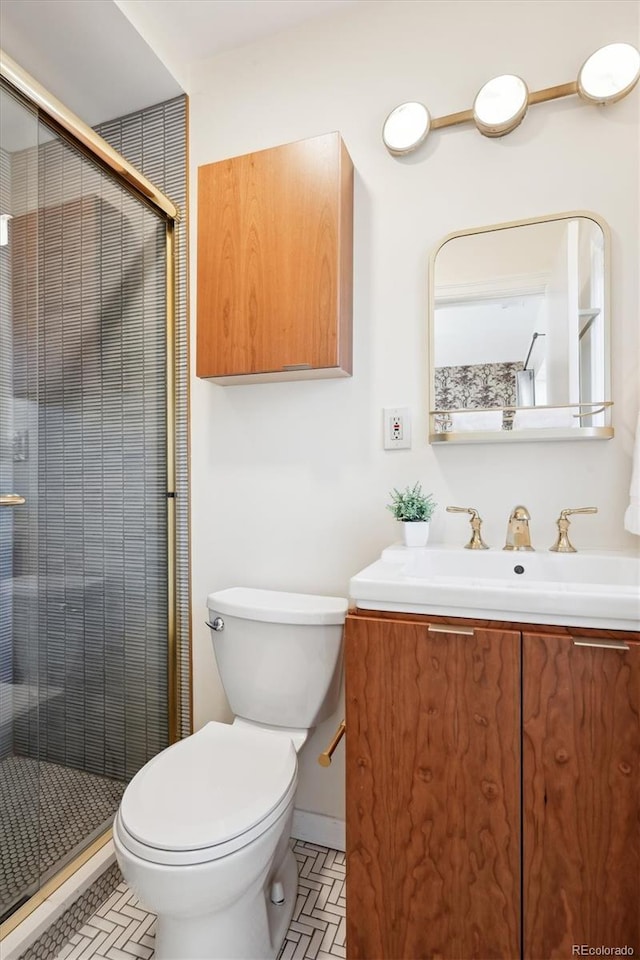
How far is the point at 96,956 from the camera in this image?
1151 mm

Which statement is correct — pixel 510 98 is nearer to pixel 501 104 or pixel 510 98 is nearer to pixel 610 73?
pixel 501 104

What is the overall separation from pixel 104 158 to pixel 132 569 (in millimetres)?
1307

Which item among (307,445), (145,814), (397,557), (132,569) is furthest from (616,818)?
(132,569)

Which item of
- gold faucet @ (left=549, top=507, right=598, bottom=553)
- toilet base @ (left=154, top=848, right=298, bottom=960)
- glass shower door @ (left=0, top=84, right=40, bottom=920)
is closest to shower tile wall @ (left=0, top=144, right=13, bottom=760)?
glass shower door @ (left=0, top=84, right=40, bottom=920)

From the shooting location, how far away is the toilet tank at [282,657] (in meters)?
1.32

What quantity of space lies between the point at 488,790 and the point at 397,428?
921 millimetres

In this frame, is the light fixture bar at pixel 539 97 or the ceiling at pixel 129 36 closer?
the light fixture bar at pixel 539 97

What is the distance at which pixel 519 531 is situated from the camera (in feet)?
4.25

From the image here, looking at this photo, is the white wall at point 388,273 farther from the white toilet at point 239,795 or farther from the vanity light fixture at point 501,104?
the white toilet at point 239,795

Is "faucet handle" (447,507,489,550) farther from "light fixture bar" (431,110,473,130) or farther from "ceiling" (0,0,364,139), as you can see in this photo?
"ceiling" (0,0,364,139)

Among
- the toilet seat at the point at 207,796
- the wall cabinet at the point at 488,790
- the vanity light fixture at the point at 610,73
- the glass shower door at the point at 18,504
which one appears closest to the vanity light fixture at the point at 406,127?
the vanity light fixture at the point at 610,73

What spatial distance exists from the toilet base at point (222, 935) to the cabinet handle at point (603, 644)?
0.88 meters

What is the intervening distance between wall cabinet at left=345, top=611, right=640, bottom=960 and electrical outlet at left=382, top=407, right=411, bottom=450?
595mm
